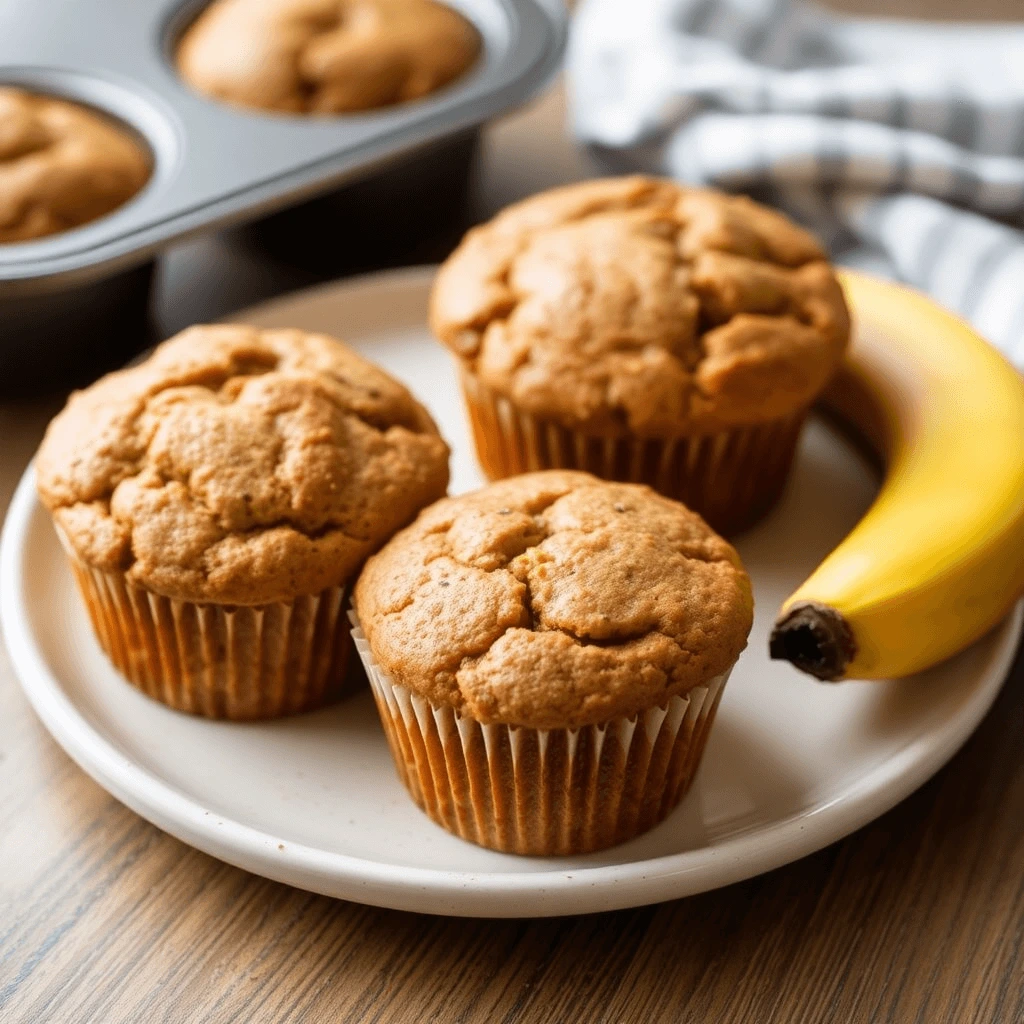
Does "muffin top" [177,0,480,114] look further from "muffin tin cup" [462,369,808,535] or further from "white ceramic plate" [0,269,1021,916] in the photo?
"white ceramic plate" [0,269,1021,916]

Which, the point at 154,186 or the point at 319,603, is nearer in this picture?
the point at 319,603

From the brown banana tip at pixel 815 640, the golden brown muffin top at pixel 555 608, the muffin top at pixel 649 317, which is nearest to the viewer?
the golden brown muffin top at pixel 555 608

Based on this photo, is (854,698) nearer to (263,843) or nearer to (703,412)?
(703,412)

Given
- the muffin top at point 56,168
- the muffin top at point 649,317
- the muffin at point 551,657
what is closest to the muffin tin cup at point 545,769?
the muffin at point 551,657

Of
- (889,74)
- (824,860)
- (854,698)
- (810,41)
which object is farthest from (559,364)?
(810,41)

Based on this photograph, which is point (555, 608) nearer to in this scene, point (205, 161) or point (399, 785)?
point (399, 785)

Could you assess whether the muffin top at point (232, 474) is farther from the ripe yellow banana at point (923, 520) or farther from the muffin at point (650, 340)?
the ripe yellow banana at point (923, 520)

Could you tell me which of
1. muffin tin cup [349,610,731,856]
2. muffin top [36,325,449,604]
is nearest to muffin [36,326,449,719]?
muffin top [36,325,449,604]
